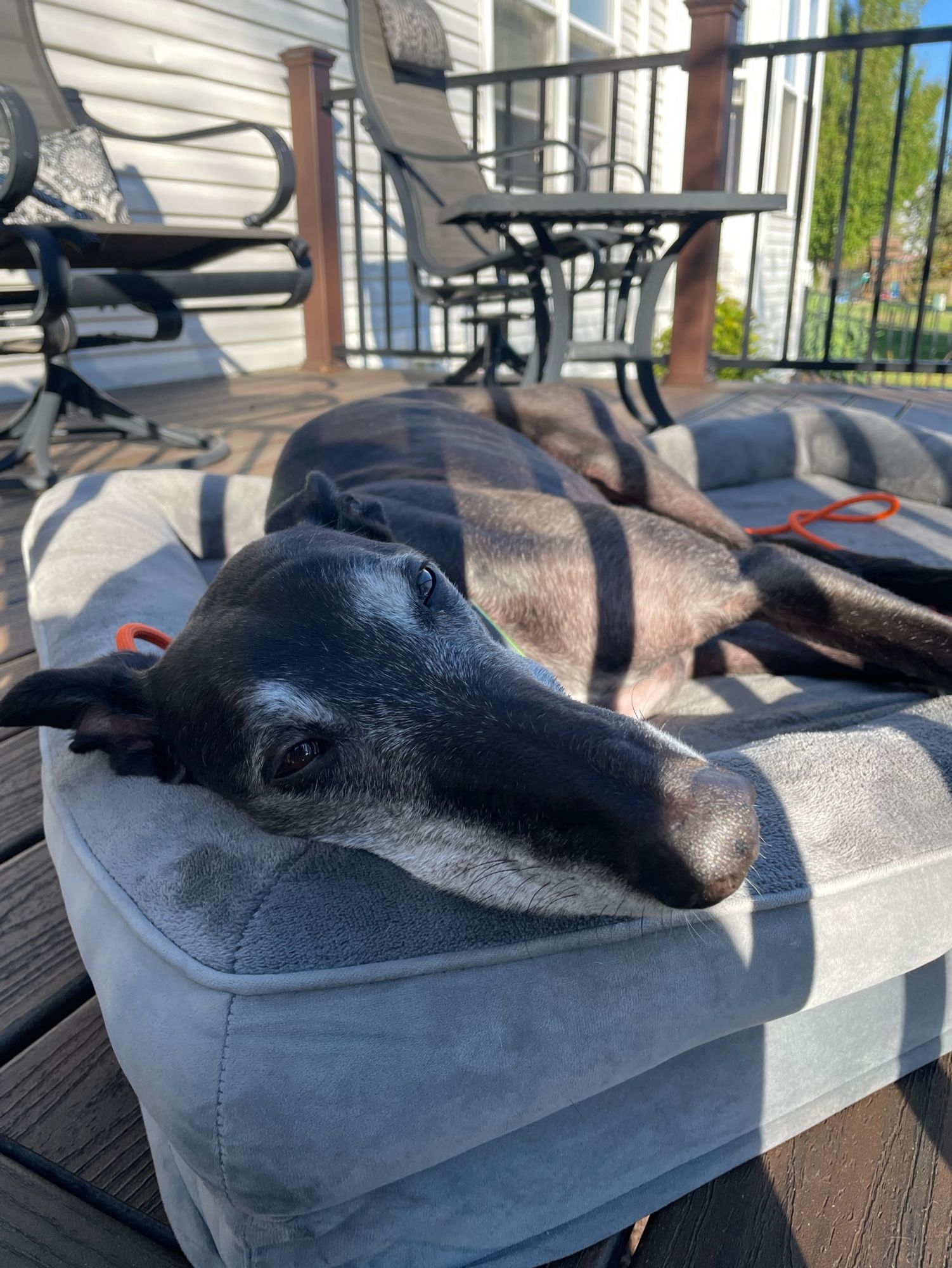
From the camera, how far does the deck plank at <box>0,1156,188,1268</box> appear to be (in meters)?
1.14

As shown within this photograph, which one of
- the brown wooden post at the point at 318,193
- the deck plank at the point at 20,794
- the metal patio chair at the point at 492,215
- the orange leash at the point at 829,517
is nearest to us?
the deck plank at the point at 20,794

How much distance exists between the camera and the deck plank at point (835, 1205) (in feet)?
3.73

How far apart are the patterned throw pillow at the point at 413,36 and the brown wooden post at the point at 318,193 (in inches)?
50.4

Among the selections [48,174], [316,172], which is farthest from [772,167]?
[48,174]

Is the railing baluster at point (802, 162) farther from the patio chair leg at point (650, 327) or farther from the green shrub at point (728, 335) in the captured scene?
the green shrub at point (728, 335)

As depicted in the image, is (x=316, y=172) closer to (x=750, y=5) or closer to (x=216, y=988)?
(x=216, y=988)

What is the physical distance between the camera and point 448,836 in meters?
1.33

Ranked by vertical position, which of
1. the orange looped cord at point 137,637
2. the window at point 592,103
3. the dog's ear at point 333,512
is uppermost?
the window at point 592,103

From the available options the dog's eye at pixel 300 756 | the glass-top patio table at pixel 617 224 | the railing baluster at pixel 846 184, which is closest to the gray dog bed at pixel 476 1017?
the dog's eye at pixel 300 756

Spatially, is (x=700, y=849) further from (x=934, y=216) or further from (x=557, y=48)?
(x=557, y=48)

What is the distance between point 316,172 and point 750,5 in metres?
12.0

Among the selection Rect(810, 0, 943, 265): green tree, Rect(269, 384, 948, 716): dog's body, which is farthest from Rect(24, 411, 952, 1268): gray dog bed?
Rect(810, 0, 943, 265): green tree

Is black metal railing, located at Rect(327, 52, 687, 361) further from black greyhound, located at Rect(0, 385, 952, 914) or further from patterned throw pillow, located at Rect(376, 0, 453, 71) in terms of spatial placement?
black greyhound, located at Rect(0, 385, 952, 914)

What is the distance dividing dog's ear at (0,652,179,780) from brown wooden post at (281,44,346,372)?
6.15m
